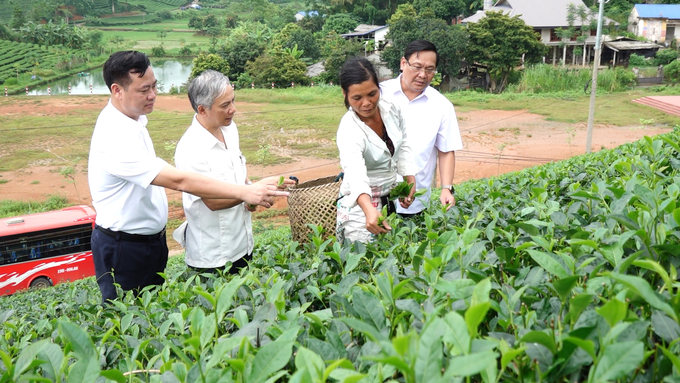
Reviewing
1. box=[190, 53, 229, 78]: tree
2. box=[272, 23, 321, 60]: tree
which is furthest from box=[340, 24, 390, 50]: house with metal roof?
box=[190, 53, 229, 78]: tree

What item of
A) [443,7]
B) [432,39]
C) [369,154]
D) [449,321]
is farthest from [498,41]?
[449,321]

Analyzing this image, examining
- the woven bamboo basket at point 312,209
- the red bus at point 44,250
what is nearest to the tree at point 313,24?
the red bus at point 44,250

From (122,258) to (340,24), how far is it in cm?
3507

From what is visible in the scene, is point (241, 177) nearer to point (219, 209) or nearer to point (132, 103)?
point (219, 209)

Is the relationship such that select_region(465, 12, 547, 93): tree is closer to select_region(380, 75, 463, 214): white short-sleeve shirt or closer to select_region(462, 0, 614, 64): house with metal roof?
select_region(462, 0, 614, 64): house with metal roof

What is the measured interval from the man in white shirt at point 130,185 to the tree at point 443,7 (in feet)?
107

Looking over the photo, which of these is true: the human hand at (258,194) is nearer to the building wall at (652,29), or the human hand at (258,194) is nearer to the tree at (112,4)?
the building wall at (652,29)

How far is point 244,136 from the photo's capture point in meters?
19.5

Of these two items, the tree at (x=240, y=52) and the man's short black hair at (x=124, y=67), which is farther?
the tree at (x=240, y=52)

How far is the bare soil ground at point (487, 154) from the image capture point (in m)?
14.6

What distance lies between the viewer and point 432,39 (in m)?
23.8

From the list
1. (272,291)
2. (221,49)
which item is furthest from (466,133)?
(272,291)

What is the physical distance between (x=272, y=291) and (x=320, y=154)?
16.0 meters

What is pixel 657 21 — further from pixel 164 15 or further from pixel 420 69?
pixel 164 15
